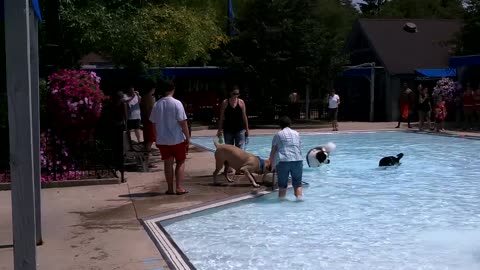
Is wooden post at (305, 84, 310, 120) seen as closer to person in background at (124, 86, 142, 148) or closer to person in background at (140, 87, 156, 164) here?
person in background at (124, 86, 142, 148)

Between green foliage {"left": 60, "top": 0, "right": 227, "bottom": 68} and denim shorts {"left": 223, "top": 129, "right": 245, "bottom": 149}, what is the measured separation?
9.32ft

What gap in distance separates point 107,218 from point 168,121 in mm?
1941

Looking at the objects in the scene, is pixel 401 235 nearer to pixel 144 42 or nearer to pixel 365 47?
pixel 144 42

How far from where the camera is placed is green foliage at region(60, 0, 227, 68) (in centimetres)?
1205

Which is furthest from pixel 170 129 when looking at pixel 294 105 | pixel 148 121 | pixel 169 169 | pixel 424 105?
pixel 294 105

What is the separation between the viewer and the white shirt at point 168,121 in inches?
364

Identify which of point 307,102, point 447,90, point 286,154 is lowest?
point 286,154

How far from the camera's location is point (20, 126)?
438cm

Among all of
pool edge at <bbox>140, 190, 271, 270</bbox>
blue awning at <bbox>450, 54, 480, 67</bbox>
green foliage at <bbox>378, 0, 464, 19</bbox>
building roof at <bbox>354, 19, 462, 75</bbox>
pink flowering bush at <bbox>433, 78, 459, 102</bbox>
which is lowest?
pool edge at <bbox>140, 190, 271, 270</bbox>

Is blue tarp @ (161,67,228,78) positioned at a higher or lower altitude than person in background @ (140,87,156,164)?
higher

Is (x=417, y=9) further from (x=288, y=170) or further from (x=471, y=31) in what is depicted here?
(x=288, y=170)

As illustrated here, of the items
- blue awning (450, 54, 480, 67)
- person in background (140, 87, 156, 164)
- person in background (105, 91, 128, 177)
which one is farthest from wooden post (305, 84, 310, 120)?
person in background (105, 91, 128, 177)

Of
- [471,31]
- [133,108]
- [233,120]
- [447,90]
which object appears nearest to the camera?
[233,120]

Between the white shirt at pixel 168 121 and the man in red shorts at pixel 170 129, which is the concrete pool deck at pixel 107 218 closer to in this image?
the man in red shorts at pixel 170 129
